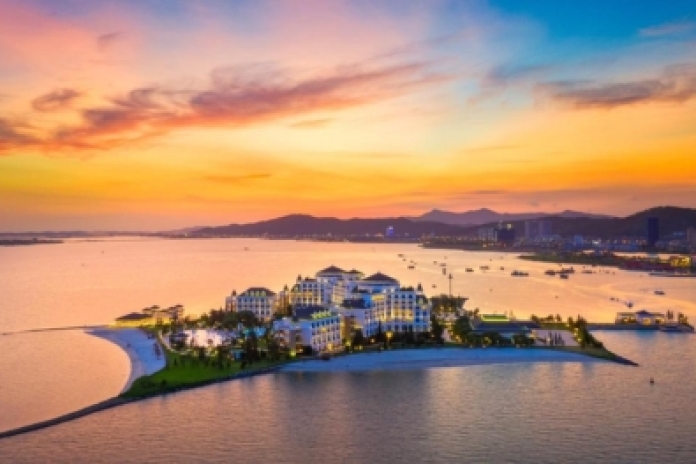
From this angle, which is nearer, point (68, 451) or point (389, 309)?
point (68, 451)

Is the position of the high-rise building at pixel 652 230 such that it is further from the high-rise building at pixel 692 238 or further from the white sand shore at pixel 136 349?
the white sand shore at pixel 136 349

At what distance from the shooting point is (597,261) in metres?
59.2

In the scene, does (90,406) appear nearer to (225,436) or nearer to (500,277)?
(225,436)

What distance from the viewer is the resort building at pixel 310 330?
17.6 metres

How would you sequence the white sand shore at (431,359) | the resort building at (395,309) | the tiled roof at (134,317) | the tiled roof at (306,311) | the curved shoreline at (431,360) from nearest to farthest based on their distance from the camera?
the curved shoreline at (431,360)
the white sand shore at (431,359)
the tiled roof at (306,311)
the resort building at (395,309)
the tiled roof at (134,317)

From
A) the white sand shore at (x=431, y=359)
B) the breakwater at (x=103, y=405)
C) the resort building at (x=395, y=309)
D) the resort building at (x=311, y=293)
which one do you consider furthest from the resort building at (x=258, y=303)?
the breakwater at (x=103, y=405)

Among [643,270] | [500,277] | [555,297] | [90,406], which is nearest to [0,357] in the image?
[90,406]

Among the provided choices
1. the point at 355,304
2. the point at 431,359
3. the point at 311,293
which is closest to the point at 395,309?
the point at 355,304

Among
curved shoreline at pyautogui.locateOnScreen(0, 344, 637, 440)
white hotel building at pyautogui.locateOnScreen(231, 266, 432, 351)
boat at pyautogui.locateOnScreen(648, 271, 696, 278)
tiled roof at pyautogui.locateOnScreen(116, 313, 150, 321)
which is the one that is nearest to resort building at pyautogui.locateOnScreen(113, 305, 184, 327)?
tiled roof at pyautogui.locateOnScreen(116, 313, 150, 321)

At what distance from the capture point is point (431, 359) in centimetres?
1703

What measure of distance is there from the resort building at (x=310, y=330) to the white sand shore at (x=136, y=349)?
10.5 feet

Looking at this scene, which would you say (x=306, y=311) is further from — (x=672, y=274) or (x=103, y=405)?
(x=672, y=274)

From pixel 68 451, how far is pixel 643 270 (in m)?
49.7

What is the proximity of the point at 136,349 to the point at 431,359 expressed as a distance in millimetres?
8409
